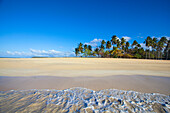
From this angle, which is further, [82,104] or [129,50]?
[129,50]

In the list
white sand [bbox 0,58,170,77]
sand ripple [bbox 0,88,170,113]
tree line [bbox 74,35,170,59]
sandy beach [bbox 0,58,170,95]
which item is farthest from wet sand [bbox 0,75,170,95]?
tree line [bbox 74,35,170,59]

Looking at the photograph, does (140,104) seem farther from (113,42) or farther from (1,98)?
(113,42)

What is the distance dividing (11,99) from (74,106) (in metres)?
2.21

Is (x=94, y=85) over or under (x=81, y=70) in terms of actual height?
under

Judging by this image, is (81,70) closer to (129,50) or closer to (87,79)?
(87,79)

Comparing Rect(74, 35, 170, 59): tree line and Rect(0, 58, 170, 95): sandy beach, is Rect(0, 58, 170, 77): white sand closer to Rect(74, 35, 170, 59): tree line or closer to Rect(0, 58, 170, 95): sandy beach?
Rect(0, 58, 170, 95): sandy beach

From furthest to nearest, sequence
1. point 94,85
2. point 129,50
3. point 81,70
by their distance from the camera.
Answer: point 129,50 < point 81,70 < point 94,85

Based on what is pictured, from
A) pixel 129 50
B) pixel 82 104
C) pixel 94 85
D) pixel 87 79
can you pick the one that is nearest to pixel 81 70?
pixel 87 79

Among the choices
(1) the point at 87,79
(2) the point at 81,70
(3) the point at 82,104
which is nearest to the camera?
(3) the point at 82,104

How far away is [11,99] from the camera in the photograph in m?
2.75

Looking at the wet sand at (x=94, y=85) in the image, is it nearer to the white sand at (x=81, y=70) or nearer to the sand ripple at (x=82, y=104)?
the sand ripple at (x=82, y=104)

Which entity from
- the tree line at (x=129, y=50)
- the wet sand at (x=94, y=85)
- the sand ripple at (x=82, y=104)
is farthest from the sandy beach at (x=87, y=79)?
the tree line at (x=129, y=50)

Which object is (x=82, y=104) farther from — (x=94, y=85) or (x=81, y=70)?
(x=81, y=70)

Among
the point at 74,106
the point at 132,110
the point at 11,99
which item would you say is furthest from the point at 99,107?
the point at 11,99
